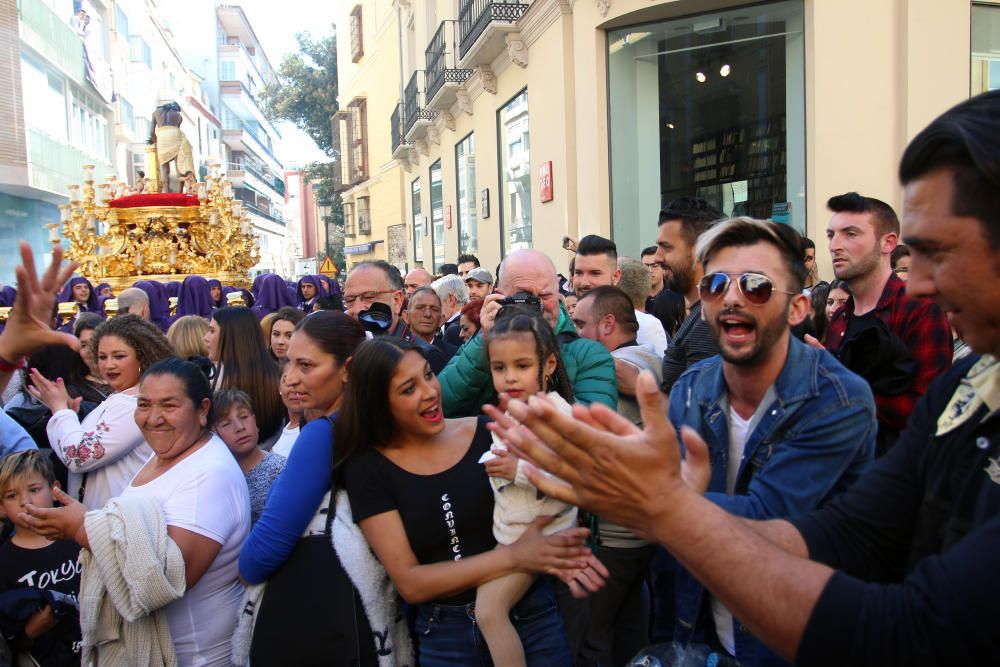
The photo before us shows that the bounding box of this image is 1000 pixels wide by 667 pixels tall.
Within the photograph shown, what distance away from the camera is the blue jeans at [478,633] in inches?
106

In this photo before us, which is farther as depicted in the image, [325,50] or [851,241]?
[325,50]

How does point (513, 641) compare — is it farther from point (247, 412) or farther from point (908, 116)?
point (908, 116)

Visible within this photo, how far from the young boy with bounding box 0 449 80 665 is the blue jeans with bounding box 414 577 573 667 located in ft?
5.82

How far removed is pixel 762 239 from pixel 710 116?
9.07 m

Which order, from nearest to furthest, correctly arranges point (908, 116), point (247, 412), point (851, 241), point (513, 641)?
point (513, 641) → point (247, 412) → point (851, 241) → point (908, 116)

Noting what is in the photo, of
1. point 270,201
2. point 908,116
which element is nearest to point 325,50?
point 270,201

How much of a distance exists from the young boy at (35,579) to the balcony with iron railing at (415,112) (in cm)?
1947

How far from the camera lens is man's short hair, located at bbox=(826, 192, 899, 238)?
4.36 metres

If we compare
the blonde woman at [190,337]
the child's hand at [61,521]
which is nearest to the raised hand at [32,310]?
the child's hand at [61,521]

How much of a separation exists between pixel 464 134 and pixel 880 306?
16586 mm

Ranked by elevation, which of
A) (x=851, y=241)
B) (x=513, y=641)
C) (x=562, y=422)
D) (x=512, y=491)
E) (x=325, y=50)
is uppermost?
(x=325, y=50)

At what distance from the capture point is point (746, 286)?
8.09ft

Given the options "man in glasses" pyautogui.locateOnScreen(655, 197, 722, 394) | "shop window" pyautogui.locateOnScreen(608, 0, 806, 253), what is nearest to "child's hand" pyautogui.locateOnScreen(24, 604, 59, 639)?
"man in glasses" pyautogui.locateOnScreen(655, 197, 722, 394)

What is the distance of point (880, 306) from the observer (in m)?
4.14
